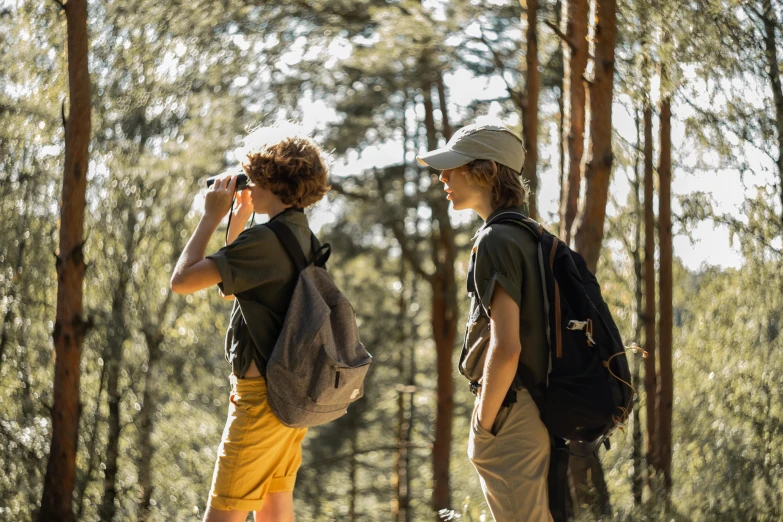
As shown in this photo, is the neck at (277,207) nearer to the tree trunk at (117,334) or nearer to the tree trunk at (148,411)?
the tree trunk at (117,334)

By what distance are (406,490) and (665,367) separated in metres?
8.24

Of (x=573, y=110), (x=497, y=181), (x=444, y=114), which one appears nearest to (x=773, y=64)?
(x=573, y=110)

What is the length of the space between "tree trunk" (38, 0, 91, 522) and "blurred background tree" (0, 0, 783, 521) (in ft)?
0.35

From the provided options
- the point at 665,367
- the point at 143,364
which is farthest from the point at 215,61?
the point at 665,367

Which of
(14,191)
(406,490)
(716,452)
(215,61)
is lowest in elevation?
(406,490)

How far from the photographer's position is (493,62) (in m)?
10.7

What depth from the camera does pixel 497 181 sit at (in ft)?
9.27

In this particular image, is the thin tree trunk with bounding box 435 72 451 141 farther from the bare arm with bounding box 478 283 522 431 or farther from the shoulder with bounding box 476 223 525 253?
the bare arm with bounding box 478 283 522 431

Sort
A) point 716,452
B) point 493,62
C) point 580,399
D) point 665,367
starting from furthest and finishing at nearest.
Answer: point 493,62
point 665,367
point 716,452
point 580,399

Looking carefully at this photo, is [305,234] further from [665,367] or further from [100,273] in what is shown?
[100,273]

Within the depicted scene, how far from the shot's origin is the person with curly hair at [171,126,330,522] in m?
3.05

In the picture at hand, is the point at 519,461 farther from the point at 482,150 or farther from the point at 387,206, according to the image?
the point at 387,206

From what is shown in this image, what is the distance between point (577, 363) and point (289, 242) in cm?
113

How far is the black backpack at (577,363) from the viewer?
8.48 feet
